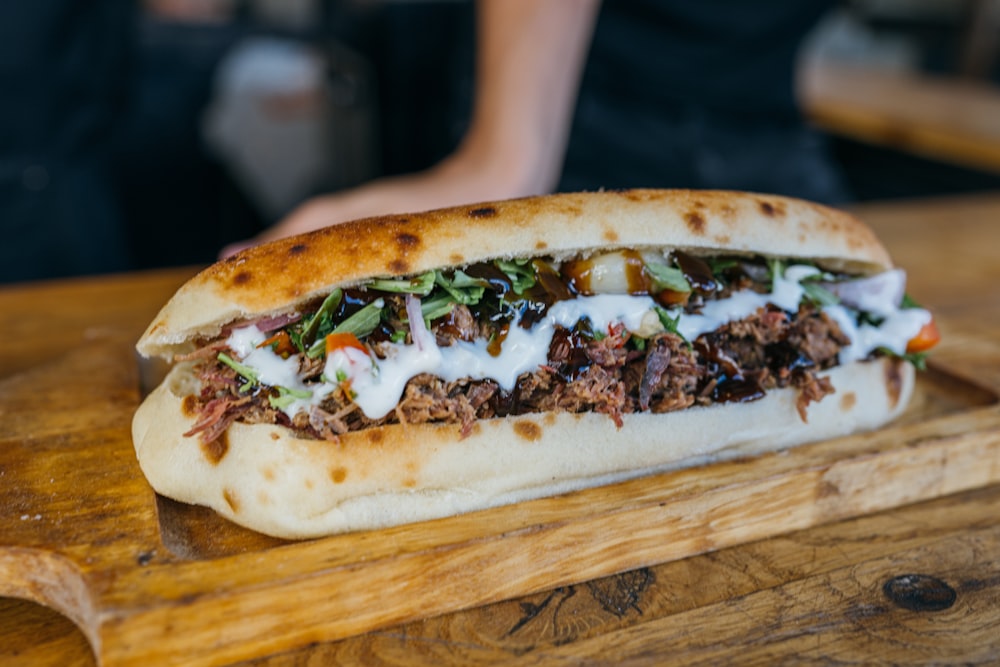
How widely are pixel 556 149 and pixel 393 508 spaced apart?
78.4 inches

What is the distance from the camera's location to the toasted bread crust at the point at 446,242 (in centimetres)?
164

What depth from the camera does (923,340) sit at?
2.15 metres

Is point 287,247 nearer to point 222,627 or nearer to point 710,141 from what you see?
point 222,627

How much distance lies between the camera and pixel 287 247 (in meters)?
1.67

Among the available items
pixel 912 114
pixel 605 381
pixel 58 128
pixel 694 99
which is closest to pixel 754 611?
pixel 605 381

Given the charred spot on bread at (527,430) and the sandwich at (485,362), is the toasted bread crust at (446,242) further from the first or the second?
the charred spot on bread at (527,430)

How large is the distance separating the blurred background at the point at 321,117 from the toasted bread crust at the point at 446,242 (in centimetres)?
264

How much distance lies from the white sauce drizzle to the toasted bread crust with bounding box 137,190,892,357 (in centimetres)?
10

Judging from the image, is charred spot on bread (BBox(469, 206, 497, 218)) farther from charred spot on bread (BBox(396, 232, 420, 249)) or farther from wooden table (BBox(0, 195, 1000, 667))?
wooden table (BBox(0, 195, 1000, 667))

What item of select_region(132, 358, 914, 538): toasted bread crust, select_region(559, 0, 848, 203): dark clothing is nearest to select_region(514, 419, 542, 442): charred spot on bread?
select_region(132, 358, 914, 538): toasted bread crust

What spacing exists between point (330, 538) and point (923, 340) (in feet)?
5.03

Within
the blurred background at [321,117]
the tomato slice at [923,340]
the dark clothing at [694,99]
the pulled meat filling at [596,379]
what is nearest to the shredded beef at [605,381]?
the pulled meat filling at [596,379]

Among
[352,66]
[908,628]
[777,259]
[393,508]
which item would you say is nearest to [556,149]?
[777,259]

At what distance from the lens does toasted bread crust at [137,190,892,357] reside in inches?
64.4
